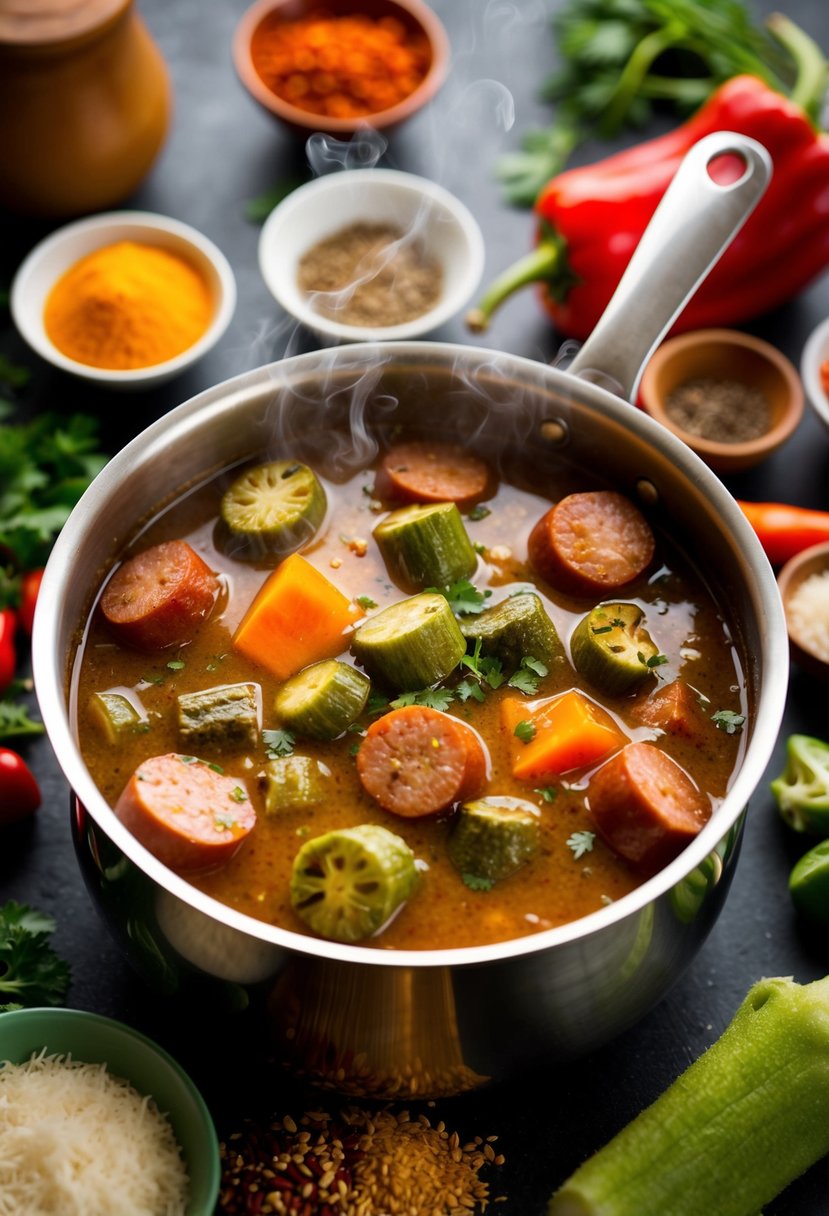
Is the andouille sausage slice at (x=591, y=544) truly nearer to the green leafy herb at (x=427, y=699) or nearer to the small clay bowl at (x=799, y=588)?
the green leafy herb at (x=427, y=699)

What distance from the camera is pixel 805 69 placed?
15.4 feet

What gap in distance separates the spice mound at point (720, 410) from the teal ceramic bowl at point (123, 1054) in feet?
8.19

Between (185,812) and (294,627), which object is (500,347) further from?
(185,812)

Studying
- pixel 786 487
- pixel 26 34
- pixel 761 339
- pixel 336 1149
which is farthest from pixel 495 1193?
pixel 26 34

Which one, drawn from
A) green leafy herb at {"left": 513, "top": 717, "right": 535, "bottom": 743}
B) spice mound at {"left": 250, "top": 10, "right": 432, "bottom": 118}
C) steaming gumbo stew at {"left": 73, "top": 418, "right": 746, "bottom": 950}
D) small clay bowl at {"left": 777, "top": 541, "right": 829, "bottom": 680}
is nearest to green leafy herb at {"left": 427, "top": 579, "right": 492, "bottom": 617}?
steaming gumbo stew at {"left": 73, "top": 418, "right": 746, "bottom": 950}

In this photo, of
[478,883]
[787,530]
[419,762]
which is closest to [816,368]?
[787,530]

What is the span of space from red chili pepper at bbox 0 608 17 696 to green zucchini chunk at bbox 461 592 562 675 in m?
1.34

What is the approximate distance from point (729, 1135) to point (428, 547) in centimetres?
149

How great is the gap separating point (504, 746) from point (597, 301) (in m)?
2.03

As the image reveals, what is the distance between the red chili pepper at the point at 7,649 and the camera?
3.64 meters

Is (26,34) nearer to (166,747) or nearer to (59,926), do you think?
(166,747)

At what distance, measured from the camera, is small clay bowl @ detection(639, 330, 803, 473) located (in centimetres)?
410

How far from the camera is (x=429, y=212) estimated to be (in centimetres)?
457

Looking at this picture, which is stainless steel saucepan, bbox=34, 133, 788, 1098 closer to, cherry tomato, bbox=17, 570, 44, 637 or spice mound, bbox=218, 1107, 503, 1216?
spice mound, bbox=218, 1107, 503, 1216
